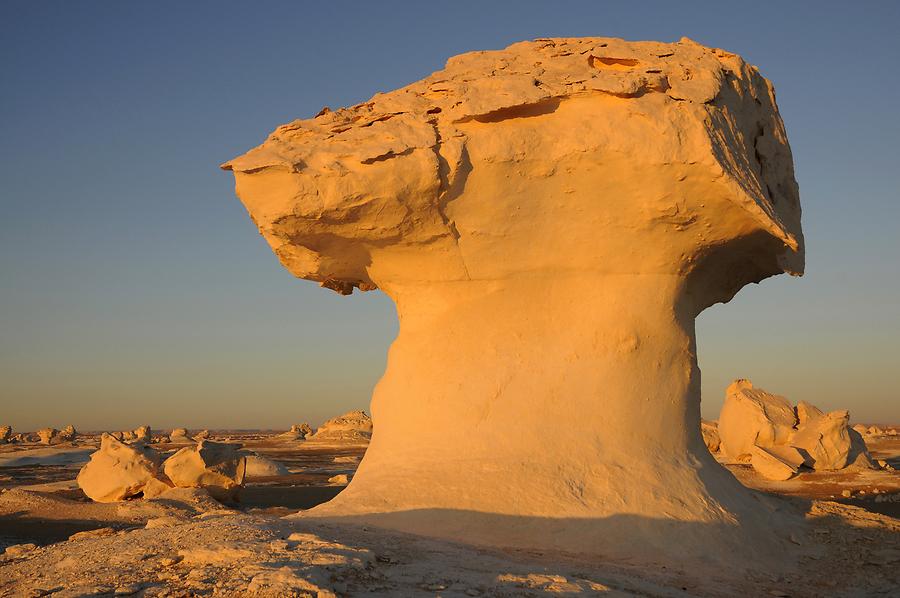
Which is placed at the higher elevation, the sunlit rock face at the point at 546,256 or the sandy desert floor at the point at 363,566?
the sunlit rock face at the point at 546,256

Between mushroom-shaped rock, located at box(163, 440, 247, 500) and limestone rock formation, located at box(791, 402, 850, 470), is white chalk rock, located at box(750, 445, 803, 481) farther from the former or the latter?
mushroom-shaped rock, located at box(163, 440, 247, 500)

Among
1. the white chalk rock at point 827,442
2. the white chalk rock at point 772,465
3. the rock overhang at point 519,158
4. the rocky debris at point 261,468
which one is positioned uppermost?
the rock overhang at point 519,158

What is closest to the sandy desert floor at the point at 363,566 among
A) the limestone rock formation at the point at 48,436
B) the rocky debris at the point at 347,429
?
the rocky debris at the point at 347,429

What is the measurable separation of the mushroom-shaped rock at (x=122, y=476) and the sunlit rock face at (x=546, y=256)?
653 centimetres

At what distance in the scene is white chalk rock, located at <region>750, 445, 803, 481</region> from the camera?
51.3ft

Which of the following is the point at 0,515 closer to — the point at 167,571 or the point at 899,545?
the point at 167,571

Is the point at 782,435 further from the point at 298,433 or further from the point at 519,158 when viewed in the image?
the point at 298,433

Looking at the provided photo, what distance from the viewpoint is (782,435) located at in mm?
18516

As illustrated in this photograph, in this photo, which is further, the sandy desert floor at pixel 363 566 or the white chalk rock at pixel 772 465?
the white chalk rock at pixel 772 465

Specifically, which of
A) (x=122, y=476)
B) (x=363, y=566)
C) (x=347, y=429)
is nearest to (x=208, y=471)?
(x=122, y=476)

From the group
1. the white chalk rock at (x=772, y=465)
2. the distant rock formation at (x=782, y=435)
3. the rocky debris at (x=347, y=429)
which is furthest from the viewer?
the rocky debris at (x=347, y=429)

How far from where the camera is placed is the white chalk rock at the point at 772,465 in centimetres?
1565

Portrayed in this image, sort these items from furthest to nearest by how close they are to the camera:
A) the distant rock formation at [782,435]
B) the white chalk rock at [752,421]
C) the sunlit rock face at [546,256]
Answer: the white chalk rock at [752,421] < the distant rock formation at [782,435] < the sunlit rock face at [546,256]

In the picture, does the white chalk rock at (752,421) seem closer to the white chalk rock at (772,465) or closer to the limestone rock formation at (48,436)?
the white chalk rock at (772,465)
